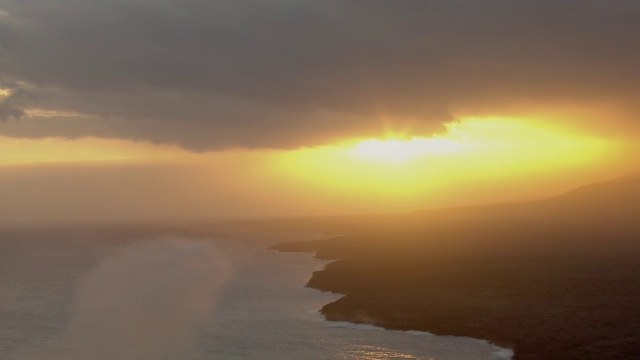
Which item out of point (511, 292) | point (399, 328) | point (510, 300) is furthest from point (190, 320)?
point (511, 292)

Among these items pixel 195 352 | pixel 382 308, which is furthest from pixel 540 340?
pixel 195 352

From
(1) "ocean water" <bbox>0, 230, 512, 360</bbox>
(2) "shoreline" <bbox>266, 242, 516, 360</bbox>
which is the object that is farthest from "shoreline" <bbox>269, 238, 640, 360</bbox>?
(1) "ocean water" <bbox>0, 230, 512, 360</bbox>

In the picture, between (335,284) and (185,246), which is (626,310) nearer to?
(335,284)

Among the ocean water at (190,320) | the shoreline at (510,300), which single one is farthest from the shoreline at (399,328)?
the ocean water at (190,320)

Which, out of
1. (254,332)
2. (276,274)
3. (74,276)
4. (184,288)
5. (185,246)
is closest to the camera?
(254,332)

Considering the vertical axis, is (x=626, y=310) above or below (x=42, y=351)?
above

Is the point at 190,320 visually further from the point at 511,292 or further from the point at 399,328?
the point at 511,292

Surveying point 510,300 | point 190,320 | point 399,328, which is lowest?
point 190,320

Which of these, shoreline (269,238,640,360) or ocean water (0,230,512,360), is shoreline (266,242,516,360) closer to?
shoreline (269,238,640,360)
